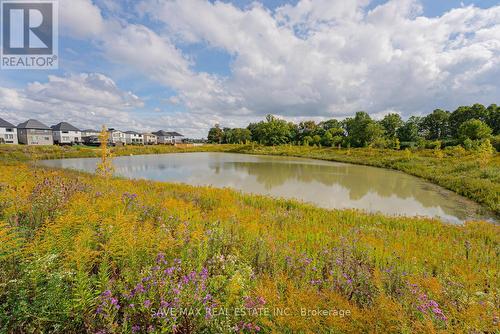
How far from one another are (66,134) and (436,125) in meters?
125

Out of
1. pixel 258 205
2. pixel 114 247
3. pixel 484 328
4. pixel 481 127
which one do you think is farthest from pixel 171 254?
pixel 481 127

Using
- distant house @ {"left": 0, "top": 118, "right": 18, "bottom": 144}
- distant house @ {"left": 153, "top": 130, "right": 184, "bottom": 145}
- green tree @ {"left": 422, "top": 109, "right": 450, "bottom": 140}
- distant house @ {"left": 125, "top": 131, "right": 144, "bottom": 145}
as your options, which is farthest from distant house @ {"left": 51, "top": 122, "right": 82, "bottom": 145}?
green tree @ {"left": 422, "top": 109, "right": 450, "bottom": 140}

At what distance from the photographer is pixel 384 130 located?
62375 millimetres

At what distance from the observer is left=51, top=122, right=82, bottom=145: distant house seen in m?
72.1

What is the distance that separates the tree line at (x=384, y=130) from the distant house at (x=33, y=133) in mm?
57865

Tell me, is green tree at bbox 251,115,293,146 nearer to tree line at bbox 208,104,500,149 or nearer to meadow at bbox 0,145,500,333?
tree line at bbox 208,104,500,149

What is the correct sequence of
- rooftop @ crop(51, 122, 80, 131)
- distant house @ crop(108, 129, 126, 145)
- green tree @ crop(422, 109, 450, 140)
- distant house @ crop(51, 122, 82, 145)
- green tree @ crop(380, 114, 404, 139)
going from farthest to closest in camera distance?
distant house @ crop(108, 129, 126, 145) < green tree @ crop(422, 109, 450, 140) < rooftop @ crop(51, 122, 80, 131) < distant house @ crop(51, 122, 82, 145) < green tree @ crop(380, 114, 404, 139)

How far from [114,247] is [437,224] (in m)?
9.40

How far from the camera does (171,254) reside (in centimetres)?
309

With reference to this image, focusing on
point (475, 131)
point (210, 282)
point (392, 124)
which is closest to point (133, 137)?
point (392, 124)

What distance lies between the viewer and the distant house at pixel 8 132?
187 feet

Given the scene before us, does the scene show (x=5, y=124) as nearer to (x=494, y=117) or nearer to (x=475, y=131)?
(x=475, y=131)

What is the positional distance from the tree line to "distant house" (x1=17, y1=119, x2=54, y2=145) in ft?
190

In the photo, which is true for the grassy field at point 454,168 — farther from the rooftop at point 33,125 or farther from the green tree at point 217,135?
the green tree at point 217,135
